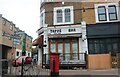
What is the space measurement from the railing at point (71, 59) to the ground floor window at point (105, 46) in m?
1.53

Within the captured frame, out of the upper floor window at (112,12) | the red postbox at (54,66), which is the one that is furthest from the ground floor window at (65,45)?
the red postbox at (54,66)

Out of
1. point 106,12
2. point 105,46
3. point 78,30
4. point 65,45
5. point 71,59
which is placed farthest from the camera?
point 106,12

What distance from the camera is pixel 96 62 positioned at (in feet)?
71.1

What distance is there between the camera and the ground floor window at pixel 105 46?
23156 millimetres

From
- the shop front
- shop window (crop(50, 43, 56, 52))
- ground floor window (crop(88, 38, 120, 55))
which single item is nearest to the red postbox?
the shop front

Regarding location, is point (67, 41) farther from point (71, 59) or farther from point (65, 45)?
point (71, 59)

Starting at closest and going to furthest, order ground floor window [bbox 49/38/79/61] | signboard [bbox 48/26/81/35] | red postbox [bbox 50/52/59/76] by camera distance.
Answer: red postbox [bbox 50/52/59/76] → signboard [bbox 48/26/81/35] → ground floor window [bbox 49/38/79/61]

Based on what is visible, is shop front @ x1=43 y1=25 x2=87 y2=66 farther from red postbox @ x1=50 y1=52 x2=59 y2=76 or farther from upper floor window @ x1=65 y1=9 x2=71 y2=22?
red postbox @ x1=50 y1=52 x2=59 y2=76

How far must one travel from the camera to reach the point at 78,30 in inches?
931

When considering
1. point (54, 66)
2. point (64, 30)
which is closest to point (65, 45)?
point (64, 30)

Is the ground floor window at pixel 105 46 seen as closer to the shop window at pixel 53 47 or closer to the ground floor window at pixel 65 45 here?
the ground floor window at pixel 65 45

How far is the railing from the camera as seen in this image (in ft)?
72.9

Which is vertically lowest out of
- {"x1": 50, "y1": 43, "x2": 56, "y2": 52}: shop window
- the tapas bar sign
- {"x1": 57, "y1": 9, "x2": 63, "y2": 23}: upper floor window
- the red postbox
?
the red postbox

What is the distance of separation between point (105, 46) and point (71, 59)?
3652 mm
